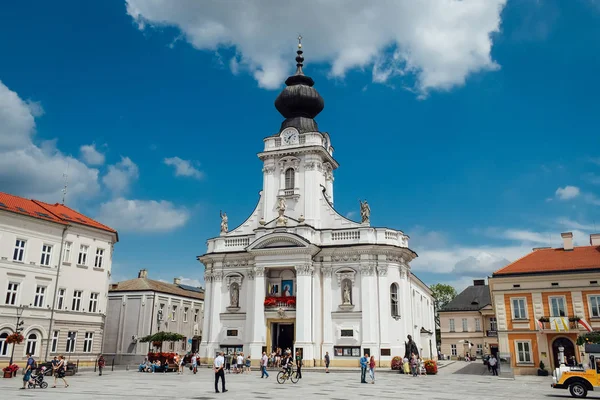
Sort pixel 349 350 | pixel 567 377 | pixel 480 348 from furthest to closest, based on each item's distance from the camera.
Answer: pixel 480 348, pixel 349 350, pixel 567 377

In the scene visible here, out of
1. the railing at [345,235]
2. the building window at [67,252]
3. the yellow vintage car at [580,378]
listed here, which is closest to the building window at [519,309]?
the railing at [345,235]

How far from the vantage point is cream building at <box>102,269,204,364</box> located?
54219mm

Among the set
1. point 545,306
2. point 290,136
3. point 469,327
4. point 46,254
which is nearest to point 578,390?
point 545,306

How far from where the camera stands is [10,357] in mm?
34344

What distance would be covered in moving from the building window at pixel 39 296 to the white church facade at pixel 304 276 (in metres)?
13.5

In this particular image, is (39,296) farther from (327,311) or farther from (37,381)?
(327,311)

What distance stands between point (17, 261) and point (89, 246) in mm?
6317

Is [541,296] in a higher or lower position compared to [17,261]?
lower

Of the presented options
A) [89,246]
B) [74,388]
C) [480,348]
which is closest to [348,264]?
[89,246]

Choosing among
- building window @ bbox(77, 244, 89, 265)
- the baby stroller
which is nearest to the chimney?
the baby stroller

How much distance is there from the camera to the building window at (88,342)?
132 ft

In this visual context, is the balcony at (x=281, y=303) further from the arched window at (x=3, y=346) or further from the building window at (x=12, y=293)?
the arched window at (x=3, y=346)

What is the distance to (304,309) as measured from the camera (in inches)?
1587

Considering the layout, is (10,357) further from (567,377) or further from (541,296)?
(541,296)
